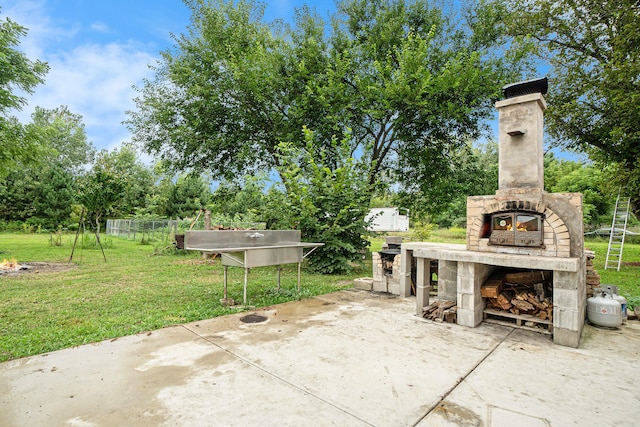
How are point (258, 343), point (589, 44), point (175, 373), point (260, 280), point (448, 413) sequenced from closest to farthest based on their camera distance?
point (448, 413) → point (175, 373) → point (258, 343) → point (260, 280) → point (589, 44)

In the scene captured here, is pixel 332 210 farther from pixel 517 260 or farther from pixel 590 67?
pixel 590 67

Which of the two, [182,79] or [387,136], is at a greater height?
[182,79]

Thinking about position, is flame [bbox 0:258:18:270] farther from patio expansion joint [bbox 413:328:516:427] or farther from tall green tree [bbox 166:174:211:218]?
tall green tree [bbox 166:174:211:218]

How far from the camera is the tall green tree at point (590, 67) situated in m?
8.46

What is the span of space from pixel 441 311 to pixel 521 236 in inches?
51.8

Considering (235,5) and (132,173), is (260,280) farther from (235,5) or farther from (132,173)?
(132,173)

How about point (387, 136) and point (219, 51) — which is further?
point (387, 136)

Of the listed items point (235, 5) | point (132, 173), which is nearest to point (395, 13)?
point (235, 5)

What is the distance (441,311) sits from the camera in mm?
4012

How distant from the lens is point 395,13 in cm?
1075

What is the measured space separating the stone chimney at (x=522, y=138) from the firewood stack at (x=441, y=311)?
1.62m

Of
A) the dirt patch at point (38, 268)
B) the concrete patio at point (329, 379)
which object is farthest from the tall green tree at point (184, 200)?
the concrete patio at point (329, 379)

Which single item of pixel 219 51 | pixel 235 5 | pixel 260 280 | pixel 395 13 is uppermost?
pixel 235 5

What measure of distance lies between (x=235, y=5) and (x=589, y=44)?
11.6 meters
